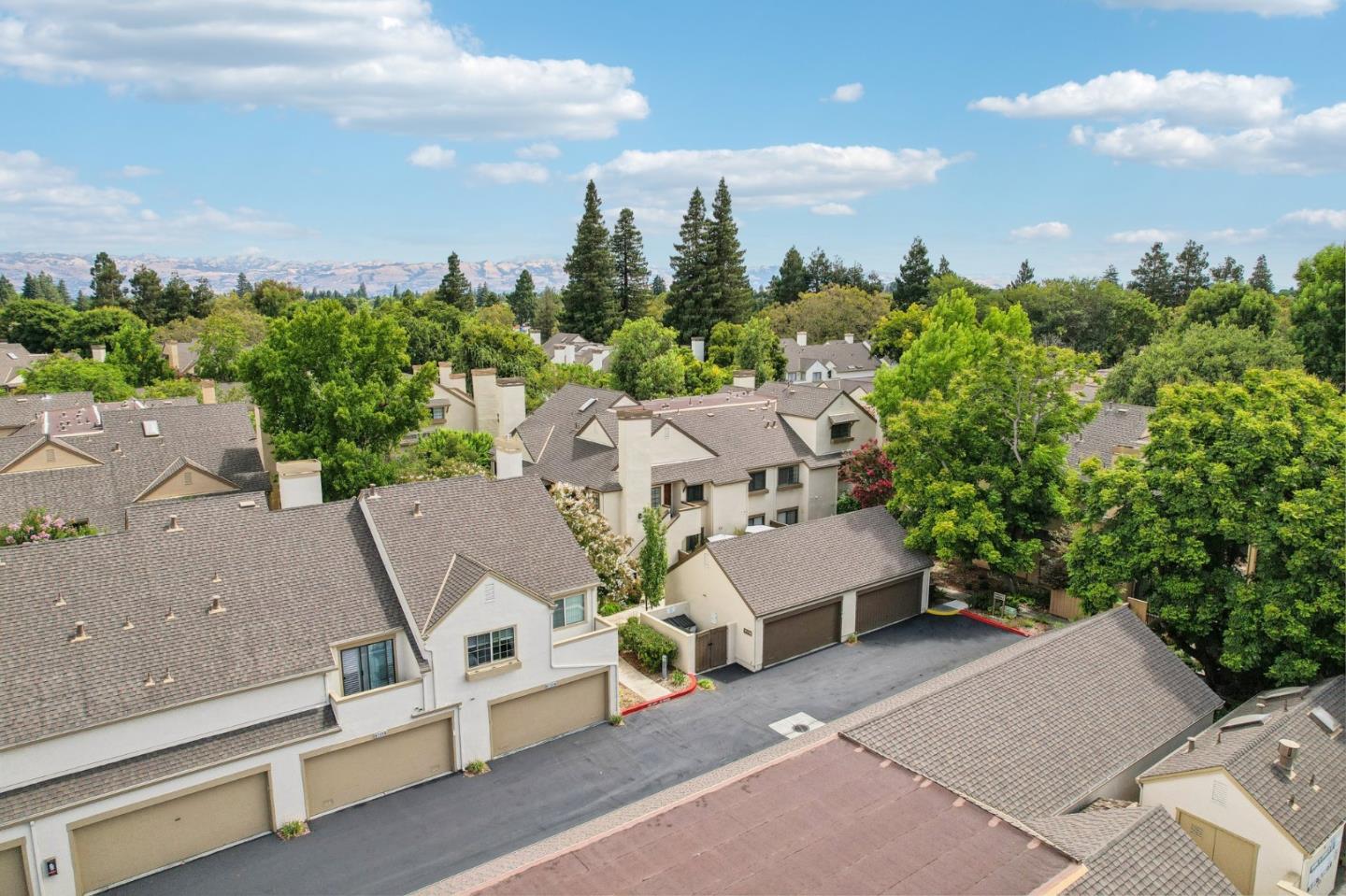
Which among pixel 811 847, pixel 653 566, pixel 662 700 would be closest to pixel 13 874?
pixel 811 847

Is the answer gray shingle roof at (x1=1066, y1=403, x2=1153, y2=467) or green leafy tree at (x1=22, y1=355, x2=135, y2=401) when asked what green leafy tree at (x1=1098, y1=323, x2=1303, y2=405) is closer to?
gray shingle roof at (x1=1066, y1=403, x2=1153, y2=467)

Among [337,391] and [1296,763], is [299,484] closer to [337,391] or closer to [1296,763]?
[337,391]

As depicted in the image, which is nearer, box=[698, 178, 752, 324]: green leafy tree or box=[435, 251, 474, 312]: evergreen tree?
box=[698, 178, 752, 324]: green leafy tree

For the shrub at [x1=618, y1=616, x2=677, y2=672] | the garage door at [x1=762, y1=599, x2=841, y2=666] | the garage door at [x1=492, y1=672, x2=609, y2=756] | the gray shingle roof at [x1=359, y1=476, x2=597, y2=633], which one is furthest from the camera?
the garage door at [x1=762, y1=599, x2=841, y2=666]

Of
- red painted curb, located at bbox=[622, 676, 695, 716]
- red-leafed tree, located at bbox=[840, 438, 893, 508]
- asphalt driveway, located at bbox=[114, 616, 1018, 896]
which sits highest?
red-leafed tree, located at bbox=[840, 438, 893, 508]

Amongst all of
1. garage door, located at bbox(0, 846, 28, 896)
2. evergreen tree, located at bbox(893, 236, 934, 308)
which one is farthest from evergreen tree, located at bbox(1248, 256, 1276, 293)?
garage door, located at bbox(0, 846, 28, 896)

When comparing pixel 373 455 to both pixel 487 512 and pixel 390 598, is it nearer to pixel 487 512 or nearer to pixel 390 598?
pixel 487 512

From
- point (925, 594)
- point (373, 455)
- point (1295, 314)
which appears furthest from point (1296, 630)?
point (1295, 314)

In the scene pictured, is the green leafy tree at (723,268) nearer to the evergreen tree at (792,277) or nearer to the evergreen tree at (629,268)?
the evergreen tree at (629,268)
